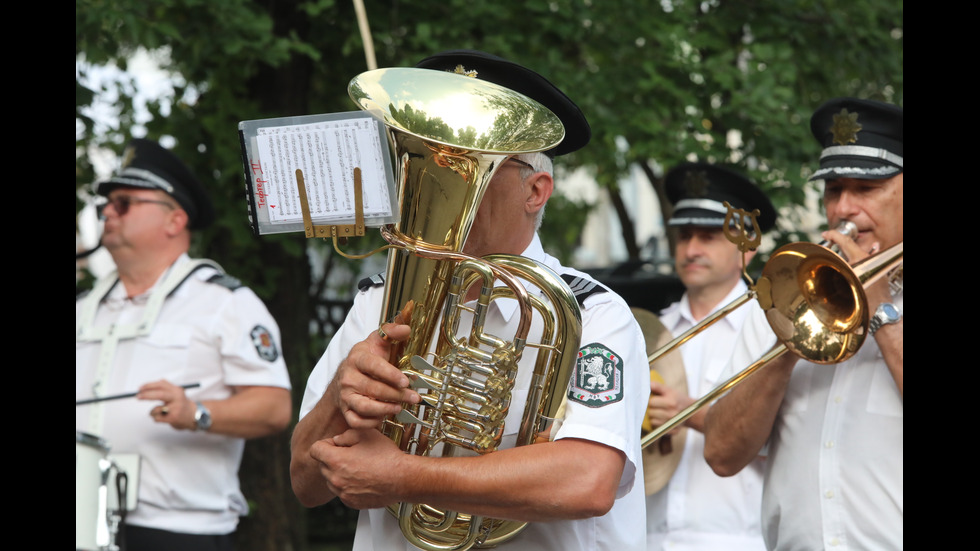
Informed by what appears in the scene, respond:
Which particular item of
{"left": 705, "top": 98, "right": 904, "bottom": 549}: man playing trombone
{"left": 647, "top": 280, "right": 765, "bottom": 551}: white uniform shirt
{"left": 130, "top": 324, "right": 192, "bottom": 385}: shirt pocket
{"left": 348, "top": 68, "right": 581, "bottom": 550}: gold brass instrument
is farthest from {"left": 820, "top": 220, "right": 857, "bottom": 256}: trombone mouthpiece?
{"left": 130, "top": 324, "right": 192, "bottom": 385}: shirt pocket

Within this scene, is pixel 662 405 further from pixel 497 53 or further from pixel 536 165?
pixel 497 53

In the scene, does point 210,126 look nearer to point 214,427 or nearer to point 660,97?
point 214,427

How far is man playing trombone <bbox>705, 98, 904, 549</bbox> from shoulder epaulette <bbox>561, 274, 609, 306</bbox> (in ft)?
2.93

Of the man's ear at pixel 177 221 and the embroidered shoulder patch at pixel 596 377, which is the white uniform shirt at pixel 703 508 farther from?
the man's ear at pixel 177 221

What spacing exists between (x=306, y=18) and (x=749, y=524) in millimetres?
3703

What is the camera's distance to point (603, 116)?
18.1 feet

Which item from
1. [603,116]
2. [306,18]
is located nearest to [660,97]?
[603,116]

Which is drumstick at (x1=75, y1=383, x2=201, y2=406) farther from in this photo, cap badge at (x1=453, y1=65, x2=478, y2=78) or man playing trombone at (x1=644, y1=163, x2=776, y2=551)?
cap badge at (x1=453, y1=65, x2=478, y2=78)

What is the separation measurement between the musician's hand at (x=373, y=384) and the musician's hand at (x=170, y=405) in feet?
6.99

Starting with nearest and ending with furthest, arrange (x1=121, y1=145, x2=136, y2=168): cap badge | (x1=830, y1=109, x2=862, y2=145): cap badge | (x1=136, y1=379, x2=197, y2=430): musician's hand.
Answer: (x1=830, y1=109, x2=862, y2=145): cap badge < (x1=136, y1=379, x2=197, y2=430): musician's hand < (x1=121, y1=145, x2=136, y2=168): cap badge

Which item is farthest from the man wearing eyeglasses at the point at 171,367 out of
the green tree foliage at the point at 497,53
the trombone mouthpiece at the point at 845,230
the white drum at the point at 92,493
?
the trombone mouthpiece at the point at 845,230

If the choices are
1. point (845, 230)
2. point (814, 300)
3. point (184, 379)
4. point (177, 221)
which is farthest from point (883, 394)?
point (177, 221)

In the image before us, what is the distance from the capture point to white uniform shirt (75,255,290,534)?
428 centimetres

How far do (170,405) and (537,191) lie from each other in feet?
7.38
